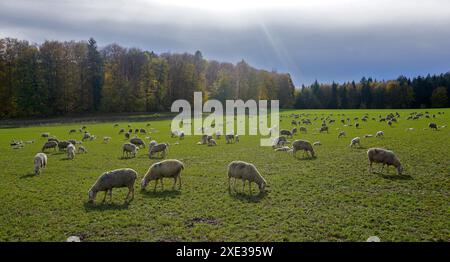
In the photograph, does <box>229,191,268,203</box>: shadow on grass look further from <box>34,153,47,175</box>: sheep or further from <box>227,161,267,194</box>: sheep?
<box>34,153,47,175</box>: sheep

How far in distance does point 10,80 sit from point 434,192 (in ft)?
313

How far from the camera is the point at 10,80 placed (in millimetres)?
83000

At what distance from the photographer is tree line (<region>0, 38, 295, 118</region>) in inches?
3275

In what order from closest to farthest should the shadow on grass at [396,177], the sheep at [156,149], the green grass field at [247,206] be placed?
the green grass field at [247,206]
the shadow on grass at [396,177]
the sheep at [156,149]

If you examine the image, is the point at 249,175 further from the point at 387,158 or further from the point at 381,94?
the point at 381,94

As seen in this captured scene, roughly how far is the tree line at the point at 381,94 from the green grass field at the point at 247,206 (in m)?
128

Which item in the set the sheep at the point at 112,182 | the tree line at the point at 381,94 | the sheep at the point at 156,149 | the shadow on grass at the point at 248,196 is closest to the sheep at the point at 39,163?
the sheep at the point at 156,149

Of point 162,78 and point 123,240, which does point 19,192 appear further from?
point 162,78

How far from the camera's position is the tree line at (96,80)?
8319 centimetres

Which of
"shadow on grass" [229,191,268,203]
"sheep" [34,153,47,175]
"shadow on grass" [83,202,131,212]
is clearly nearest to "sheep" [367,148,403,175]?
"shadow on grass" [229,191,268,203]

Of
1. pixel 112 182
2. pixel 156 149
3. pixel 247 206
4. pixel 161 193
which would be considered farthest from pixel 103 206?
pixel 156 149

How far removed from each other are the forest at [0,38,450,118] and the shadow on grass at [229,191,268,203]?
83.2 m

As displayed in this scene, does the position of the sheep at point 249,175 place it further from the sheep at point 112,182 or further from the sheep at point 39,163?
the sheep at point 39,163
